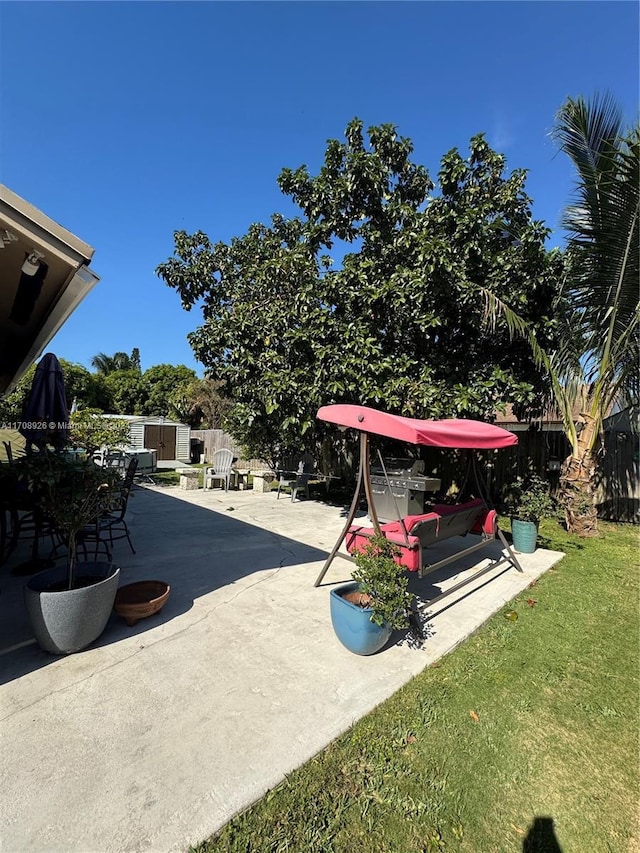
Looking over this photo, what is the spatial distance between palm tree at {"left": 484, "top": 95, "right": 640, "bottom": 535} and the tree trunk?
0.02 meters

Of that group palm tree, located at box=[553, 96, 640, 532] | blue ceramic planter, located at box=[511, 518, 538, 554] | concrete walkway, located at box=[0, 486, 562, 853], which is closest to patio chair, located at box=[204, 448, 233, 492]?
concrete walkway, located at box=[0, 486, 562, 853]

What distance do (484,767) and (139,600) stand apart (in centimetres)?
288

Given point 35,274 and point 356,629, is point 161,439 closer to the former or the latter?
point 35,274

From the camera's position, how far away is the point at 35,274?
3168mm

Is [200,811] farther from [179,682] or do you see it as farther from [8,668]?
[8,668]

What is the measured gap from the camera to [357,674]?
2.79 meters

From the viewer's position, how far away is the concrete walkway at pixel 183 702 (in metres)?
1.70

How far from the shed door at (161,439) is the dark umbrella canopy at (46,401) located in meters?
15.1

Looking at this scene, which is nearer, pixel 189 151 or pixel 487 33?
pixel 487 33

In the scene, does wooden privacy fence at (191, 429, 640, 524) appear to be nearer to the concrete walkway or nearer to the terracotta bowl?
the concrete walkway

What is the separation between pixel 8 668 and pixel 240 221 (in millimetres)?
10091

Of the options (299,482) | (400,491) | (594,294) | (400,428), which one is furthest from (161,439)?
(594,294)

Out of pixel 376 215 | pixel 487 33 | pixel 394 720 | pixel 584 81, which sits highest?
pixel 487 33

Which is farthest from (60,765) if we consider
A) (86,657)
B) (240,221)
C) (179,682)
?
(240,221)
